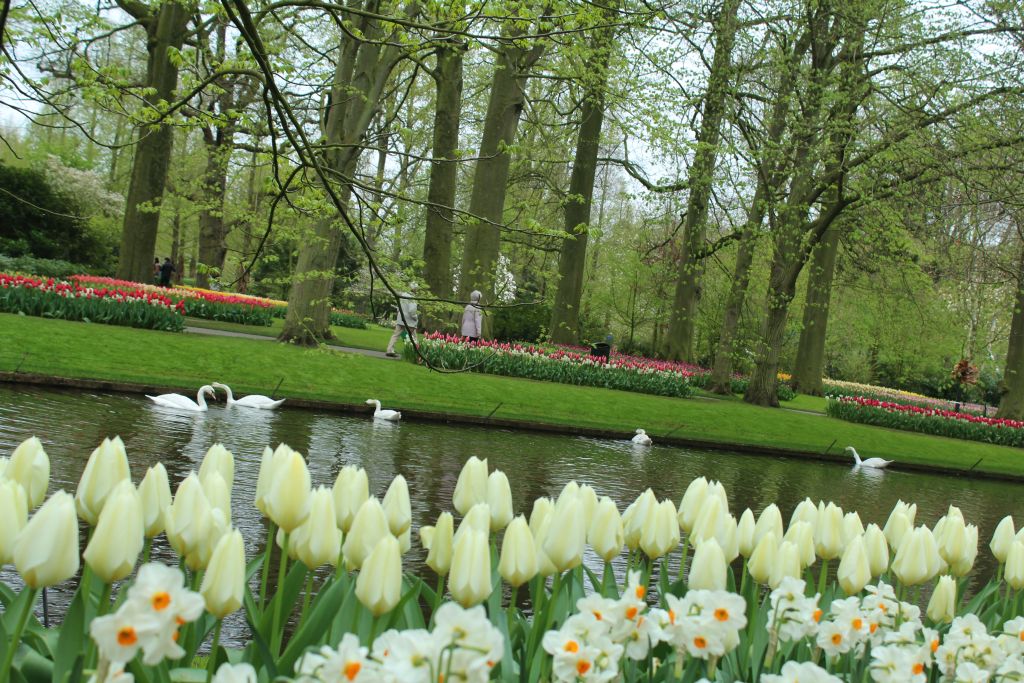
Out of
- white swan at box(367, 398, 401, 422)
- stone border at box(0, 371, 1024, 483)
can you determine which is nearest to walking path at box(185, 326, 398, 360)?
stone border at box(0, 371, 1024, 483)

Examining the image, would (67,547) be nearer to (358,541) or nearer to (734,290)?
(358,541)

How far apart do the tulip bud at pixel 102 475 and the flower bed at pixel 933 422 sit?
72.3 feet

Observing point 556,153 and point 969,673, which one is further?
point 556,153

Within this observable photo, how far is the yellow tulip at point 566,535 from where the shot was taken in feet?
7.02

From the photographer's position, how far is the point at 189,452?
8.09 metres

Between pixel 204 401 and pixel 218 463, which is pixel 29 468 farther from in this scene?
pixel 204 401

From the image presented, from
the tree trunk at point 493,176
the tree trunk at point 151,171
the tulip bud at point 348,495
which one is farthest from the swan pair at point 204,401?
the tree trunk at point 151,171

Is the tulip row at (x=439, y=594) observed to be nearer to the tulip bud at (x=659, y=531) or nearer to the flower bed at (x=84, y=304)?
the tulip bud at (x=659, y=531)

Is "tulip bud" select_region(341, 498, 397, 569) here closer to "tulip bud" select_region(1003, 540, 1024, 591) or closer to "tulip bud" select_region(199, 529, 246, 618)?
"tulip bud" select_region(199, 529, 246, 618)

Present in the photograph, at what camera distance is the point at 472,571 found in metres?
1.88

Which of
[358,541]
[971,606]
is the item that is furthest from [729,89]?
[358,541]

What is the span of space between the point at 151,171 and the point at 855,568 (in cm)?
2168

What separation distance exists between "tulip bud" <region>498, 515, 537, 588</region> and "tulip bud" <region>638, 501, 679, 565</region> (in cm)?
52

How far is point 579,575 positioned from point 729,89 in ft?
64.9
